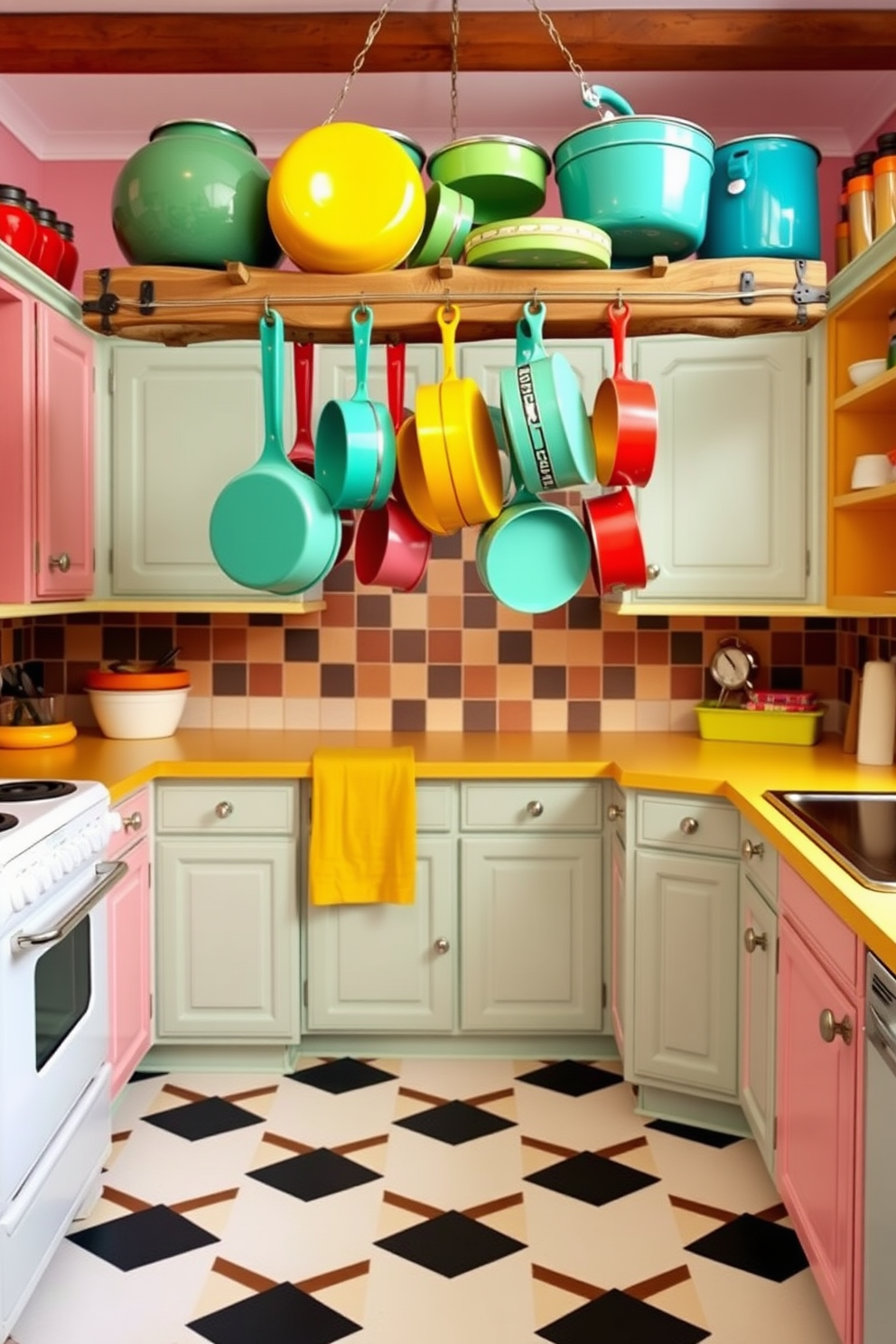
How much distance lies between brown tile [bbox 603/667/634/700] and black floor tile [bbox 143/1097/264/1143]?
156 centimetres

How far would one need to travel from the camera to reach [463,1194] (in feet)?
8.32

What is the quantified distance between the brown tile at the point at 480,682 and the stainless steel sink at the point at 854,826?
1.21 meters

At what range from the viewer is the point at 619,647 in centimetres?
367

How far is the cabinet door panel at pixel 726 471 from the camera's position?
324cm

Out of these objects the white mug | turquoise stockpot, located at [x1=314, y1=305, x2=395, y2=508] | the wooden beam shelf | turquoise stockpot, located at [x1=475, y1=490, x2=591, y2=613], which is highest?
the wooden beam shelf

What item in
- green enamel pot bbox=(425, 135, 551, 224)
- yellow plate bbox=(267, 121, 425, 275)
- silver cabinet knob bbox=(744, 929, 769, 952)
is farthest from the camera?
silver cabinet knob bbox=(744, 929, 769, 952)

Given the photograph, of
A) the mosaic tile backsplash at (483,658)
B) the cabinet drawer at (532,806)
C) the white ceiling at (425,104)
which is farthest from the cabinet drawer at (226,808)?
the white ceiling at (425,104)

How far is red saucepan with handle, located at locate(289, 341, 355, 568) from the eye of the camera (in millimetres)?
1689

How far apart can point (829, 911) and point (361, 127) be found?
134cm

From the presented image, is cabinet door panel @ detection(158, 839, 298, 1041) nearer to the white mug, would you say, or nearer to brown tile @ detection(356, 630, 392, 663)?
brown tile @ detection(356, 630, 392, 663)

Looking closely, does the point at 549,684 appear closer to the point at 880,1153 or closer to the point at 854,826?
the point at 854,826

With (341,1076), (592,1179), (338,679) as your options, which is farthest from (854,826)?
(338,679)

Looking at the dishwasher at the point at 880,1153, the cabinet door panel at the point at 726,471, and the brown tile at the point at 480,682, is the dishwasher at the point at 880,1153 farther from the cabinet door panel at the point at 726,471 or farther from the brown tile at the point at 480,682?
the brown tile at the point at 480,682

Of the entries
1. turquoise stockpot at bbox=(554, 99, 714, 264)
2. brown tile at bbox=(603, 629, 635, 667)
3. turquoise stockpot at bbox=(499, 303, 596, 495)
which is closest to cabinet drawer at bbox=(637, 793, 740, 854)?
brown tile at bbox=(603, 629, 635, 667)
